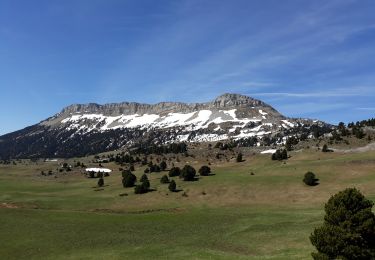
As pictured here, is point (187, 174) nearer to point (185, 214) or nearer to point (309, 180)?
point (309, 180)

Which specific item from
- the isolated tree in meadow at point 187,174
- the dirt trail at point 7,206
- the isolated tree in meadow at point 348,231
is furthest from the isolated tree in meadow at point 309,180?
the isolated tree in meadow at point 348,231

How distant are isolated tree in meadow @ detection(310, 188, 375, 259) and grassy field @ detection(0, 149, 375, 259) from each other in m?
8.25

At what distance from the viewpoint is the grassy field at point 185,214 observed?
4072 cm

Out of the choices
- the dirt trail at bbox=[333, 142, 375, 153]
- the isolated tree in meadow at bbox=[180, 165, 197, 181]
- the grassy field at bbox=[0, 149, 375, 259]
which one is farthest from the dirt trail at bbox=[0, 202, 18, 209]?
the dirt trail at bbox=[333, 142, 375, 153]

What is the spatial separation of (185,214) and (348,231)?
1444 inches

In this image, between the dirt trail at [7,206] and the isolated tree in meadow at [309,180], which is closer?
the dirt trail at [7,206]

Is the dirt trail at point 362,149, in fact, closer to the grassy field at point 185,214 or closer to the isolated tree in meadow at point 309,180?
the grassy field at point 185,214

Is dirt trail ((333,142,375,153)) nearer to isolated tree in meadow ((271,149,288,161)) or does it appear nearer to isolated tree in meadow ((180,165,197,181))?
isolated tree in meadow ((271,149,288,161))

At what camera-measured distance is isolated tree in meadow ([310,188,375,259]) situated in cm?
2480

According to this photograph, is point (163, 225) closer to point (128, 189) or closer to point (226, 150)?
point (128, 189)

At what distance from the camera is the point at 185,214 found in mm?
59750

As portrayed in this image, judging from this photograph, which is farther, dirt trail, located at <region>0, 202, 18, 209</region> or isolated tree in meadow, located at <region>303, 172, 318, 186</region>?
isolated tree in meadow, located at <region>303, 172, 318, 186</region>

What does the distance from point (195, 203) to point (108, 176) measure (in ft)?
160

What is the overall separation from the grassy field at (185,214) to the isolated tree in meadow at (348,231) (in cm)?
825
